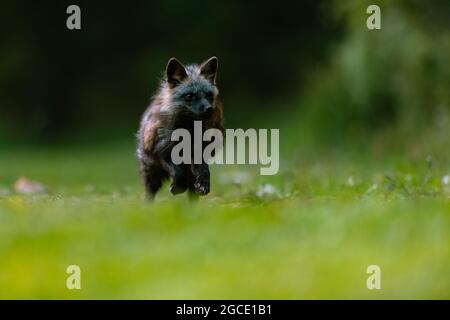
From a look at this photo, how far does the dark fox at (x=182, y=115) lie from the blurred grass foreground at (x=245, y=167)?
30 centimetres

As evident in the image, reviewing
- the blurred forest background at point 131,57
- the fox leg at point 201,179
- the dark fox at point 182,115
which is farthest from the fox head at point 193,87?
the blurred forest background at point 131,57

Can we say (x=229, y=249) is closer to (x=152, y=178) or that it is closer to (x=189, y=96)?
(x=189, y=96)

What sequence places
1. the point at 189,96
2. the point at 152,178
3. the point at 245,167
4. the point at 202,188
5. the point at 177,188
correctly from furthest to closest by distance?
the point at 245,167 < the point at 152,178 < the point at 189,96 < the point at 177,188 < the point at 202,188

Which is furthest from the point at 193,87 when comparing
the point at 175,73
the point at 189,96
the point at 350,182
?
the point at 350,182

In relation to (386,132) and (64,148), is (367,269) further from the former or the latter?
(64,148)

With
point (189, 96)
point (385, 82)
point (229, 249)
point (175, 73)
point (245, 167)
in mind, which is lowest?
point (229, 249)

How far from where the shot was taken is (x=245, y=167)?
18.0m

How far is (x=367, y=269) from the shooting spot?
5871mm

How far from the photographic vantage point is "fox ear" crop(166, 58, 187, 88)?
31.7ft

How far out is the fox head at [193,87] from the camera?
31.0 feet

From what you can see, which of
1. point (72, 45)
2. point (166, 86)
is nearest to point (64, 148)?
point (72, 45)

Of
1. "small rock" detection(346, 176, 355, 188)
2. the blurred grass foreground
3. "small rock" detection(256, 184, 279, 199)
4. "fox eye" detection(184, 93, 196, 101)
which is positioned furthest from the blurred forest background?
"fox eye" detection(184, 93, 196, 101)

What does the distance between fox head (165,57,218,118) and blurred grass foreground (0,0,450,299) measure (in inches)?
35.5

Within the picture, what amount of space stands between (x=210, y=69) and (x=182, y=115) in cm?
53
